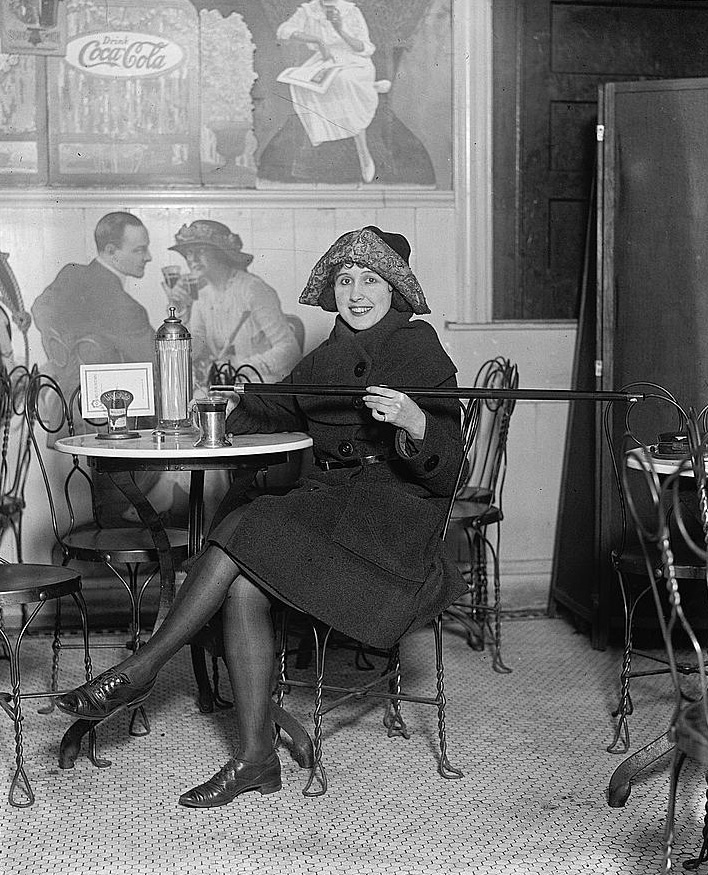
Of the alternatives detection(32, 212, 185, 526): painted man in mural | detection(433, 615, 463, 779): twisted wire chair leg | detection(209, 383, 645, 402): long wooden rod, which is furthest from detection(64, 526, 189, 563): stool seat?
detection(433, 615, 463, 779): twisted wire chair leg

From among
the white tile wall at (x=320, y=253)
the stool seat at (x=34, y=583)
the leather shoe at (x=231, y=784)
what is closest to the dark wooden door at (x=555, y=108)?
the white tile wall at (x=320, y=253)

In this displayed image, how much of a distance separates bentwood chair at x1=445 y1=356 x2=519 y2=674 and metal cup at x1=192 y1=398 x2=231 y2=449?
96cm

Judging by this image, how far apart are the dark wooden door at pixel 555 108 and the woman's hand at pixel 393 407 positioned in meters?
1.86

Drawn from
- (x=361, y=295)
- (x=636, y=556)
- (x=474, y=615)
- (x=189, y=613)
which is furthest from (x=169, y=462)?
(x=474, y=615)

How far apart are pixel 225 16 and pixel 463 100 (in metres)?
1.01

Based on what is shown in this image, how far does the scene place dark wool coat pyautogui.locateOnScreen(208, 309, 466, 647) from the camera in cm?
286

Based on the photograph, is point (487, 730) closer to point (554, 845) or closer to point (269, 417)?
point (554, 845)

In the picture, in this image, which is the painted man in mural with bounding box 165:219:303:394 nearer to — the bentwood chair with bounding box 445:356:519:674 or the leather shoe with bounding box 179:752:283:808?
the bentwood chair with bounding box 445:356:519:674

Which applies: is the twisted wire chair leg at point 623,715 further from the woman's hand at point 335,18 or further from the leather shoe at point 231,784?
the woman's hand at point 335,18

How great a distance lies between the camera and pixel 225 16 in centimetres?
436

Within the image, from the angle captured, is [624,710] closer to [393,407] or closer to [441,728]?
[441,728]

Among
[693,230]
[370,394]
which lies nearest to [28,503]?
[370,394]

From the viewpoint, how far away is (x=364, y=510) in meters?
2.96

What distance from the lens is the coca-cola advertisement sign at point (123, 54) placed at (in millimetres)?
4301
